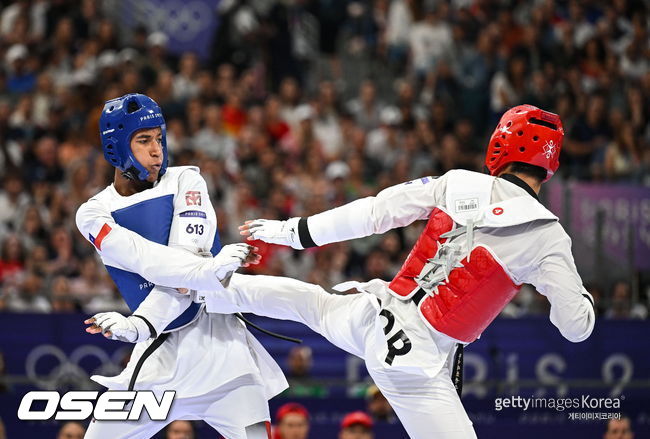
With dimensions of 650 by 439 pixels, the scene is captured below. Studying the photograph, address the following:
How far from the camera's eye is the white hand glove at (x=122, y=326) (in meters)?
6.37

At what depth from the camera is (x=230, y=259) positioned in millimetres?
6422

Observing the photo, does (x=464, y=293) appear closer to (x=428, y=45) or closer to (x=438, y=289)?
(x=438, y=289)

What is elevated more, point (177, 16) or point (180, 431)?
point (177, 16)

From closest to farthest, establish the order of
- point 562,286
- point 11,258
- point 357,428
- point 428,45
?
point 562,286 → point 357,428 → point 11,258 → point 428,45

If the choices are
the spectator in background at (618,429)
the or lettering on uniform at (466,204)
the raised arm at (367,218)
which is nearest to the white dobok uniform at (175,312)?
the raised arm at (367,218)

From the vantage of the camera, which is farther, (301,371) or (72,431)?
(301,371)

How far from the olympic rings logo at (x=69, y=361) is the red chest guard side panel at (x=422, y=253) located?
6.02m

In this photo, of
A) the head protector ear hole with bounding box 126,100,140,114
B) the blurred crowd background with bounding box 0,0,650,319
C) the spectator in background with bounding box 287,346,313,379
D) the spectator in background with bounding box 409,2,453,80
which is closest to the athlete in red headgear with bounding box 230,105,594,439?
the head protector ear hole with bounding box 126,100,140,114

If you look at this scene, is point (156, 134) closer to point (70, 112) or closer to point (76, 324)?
point (76, 324)

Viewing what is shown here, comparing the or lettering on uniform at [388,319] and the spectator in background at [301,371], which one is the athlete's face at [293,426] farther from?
the or lettering on uniform at [388,319]

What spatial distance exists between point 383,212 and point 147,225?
5.10 feet

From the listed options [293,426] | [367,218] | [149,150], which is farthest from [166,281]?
[293,426]

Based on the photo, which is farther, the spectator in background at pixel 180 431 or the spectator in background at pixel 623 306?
the spectator in background at pixel 623 306

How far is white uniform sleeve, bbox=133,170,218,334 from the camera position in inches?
261
